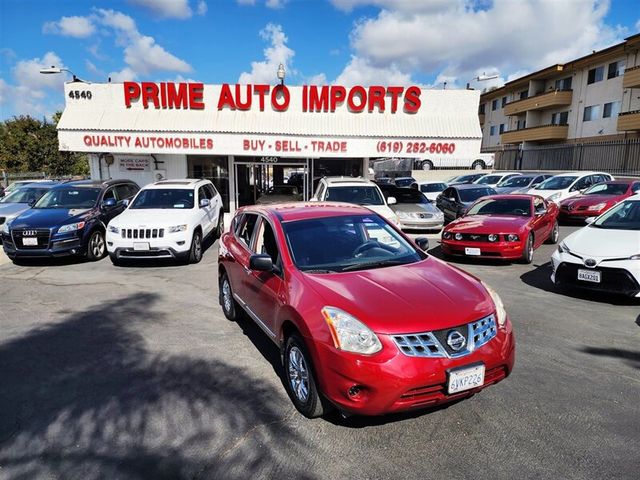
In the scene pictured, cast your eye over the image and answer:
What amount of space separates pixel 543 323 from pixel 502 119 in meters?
44.6

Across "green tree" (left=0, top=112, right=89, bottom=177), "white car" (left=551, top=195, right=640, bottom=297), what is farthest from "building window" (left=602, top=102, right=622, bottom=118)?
"green tree" (left=0, top=112, right=89, bottom=177)

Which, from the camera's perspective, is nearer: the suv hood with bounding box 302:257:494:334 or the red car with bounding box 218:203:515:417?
the red car with bounding box 218:203:515:417

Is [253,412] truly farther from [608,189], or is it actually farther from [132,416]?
[608,189]

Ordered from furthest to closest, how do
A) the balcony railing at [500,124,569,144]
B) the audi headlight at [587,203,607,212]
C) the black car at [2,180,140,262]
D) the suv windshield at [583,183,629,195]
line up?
the balcony railing at [500,124,569,144] → the suv windshield at [583,183,629,195] → the audi headlight at [587,203,607,212] → the black car at [2,180,140,262]

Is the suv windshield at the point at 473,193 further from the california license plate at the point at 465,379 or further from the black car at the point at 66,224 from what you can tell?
the california license plate at the point at 465,379

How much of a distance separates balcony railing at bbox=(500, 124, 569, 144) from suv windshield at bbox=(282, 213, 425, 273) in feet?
122

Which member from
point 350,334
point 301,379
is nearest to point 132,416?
point 301,379

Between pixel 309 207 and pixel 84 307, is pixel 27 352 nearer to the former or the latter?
pixel 84 307

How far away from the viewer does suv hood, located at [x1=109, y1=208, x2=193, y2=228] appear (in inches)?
352

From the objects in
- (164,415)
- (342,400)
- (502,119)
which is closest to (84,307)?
(164,415)

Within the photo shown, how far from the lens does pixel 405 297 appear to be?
326 cm

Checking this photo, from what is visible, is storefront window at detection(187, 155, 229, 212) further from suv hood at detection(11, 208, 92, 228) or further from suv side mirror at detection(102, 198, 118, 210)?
suv hood at detection(11, 208, 92, 228)

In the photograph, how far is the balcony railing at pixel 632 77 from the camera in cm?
2727

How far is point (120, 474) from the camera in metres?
2.81
